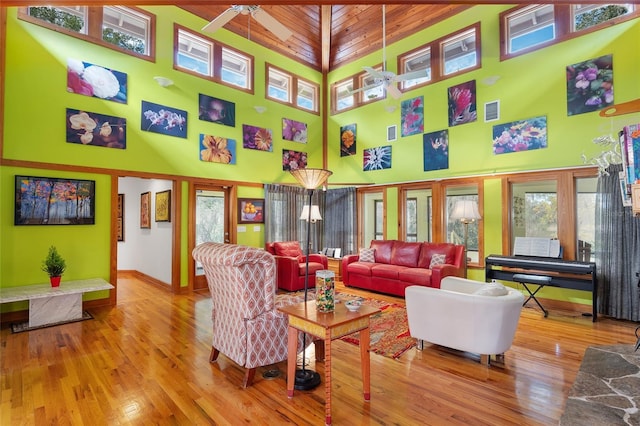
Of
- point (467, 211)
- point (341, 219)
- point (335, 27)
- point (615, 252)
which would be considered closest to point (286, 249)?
point (341, 219)

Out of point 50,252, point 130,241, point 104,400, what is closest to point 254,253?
point 104,400

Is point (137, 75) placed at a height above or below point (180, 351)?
above

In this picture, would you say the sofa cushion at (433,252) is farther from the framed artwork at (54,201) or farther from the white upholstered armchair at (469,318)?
the framed artwork at (54,201)

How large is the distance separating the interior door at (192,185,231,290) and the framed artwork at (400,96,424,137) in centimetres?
419

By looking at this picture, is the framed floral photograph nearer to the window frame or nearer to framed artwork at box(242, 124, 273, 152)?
framed artwork at box(242, 124, 273, 152)

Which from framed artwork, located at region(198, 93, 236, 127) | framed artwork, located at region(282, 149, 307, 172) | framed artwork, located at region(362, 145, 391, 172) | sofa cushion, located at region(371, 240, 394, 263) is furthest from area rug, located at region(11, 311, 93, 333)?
framed artwork, located at region(362, 145, 391, 172)

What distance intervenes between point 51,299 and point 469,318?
5187 mm

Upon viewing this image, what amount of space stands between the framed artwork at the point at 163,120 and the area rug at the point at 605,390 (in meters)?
6.60

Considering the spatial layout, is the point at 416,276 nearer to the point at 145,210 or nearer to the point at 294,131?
the point at 294,131

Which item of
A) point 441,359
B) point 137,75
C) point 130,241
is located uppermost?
point 137,75

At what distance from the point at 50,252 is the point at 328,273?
14.7 ft

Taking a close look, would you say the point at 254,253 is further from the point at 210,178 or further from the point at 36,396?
the point at 210,178

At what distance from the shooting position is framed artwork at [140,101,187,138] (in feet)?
18.5

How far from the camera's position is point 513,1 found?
2.36 m
